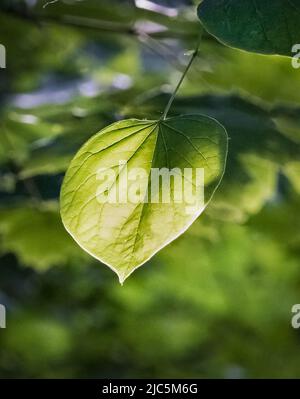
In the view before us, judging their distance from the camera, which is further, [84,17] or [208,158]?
[84,17]

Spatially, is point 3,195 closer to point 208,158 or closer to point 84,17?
point 84,17

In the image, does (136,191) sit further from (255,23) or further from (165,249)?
(165,249)

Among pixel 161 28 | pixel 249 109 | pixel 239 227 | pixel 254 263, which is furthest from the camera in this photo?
pixel 254 263

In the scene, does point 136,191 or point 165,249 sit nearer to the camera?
point 136,191

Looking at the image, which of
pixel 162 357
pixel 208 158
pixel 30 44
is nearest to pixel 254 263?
pixel 162 357

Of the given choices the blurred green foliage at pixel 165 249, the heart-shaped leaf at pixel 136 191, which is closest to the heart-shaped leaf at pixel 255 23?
the heart-shaped leaf at pixel 136 191

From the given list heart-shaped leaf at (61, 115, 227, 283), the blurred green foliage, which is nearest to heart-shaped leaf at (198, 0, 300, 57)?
heart-shaped leaf at (61, 115, 227, 283)

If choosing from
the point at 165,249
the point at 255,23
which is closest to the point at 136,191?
the point at 255,23
